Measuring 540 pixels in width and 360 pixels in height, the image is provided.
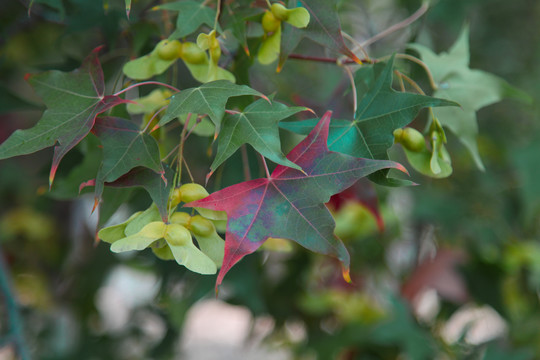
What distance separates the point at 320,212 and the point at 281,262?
2.68ft

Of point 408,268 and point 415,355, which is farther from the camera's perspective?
point 408,268

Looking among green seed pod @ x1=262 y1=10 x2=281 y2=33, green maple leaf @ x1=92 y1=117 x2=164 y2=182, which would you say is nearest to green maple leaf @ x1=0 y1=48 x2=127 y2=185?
green maple leaf @ x1=92 y1=117 x2=164 y2=182

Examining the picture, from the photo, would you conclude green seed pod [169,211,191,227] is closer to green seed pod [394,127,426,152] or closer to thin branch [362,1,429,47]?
green seed pod [394,127,426,152]

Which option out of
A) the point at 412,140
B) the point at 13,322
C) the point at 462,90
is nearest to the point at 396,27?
the point at 462,90

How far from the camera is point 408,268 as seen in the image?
1339 mm

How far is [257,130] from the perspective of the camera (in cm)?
37

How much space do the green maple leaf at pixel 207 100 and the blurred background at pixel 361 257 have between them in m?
0.45

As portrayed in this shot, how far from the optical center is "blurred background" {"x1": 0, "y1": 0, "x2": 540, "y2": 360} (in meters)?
0.99

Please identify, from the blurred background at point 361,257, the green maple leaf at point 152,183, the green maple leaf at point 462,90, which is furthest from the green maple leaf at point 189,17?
the blurred background at point 361,257

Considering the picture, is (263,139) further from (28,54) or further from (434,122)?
(28,54)

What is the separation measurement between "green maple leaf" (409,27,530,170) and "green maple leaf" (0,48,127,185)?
325 mm

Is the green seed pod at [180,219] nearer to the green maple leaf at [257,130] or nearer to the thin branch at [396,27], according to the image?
the green maple leaf at [257,130]

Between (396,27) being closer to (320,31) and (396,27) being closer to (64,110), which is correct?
(320,31)

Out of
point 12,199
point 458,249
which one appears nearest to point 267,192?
point 458,249
